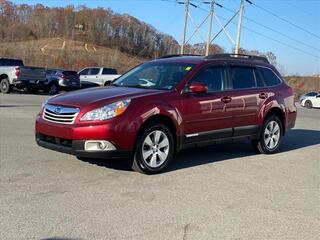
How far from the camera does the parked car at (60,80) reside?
1178 inches

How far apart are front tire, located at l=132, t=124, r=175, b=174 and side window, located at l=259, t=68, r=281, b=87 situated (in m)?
2.95

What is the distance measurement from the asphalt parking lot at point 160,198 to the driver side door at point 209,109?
53cm

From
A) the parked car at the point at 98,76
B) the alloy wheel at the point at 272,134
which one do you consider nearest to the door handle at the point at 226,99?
the alloy wheel at the point at 272,134

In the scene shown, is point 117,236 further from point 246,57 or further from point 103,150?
point 246,57

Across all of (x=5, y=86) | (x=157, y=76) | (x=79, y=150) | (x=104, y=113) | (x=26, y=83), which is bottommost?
(x=5, y=86)

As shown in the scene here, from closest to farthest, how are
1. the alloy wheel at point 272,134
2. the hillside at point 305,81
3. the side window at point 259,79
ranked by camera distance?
1. the side window at point 259,79
2. the alloy wheel at point 272,134
3. the hillside at point 305,81

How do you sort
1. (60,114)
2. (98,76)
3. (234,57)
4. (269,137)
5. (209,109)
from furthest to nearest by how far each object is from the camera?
(98,76) → (269,137) → (234,57) → (209,109) → (60,114)

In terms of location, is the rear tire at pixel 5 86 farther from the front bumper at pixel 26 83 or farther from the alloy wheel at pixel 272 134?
the alloy wheel at pixel 272 134

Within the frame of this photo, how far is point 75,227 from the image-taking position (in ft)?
15.7

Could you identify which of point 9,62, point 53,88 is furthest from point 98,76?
point 9,62

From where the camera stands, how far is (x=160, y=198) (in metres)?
5.93

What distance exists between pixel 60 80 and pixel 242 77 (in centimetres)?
2296

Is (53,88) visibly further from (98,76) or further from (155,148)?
(155,148)

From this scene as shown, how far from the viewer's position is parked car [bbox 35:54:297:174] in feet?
22.5
